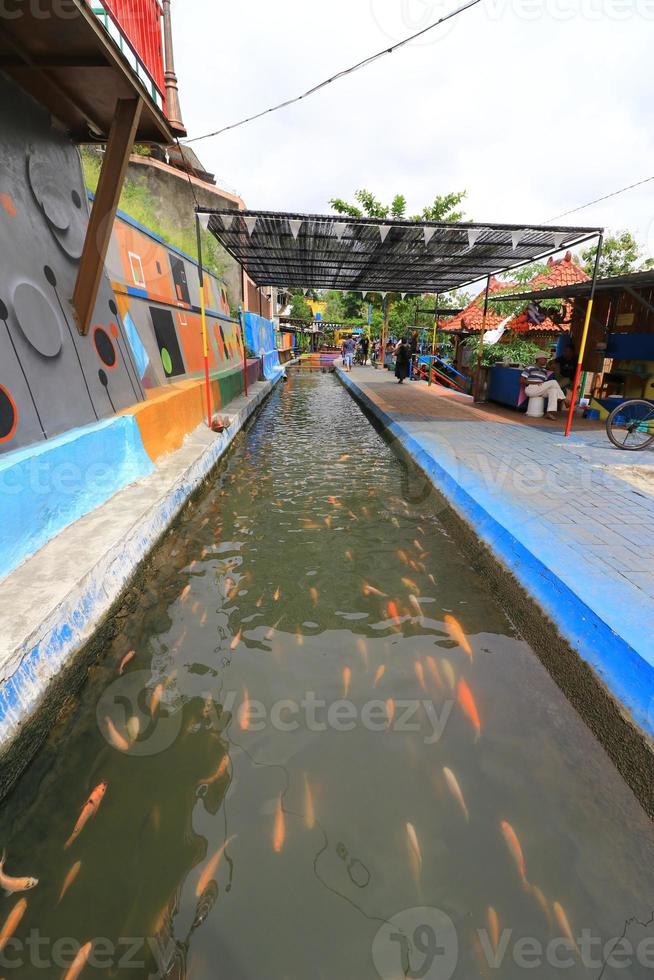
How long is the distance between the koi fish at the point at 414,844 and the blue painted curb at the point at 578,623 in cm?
132

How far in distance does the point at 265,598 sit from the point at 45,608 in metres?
1.71

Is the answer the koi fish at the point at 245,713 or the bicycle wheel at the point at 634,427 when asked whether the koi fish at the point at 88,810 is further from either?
the bicycle wheel at the point at 634,427

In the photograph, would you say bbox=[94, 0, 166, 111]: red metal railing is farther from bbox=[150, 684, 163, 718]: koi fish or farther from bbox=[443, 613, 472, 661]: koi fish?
bbox=[443, 613, 472, 661]: koi fish

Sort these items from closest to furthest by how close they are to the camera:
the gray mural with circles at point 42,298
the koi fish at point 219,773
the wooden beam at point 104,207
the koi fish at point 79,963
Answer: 1. the koi fish at point 79,963
2. the koi fish at point 219,773
3. the gray mural with circles at point 42,298
4. the wooden beam at point 104,207

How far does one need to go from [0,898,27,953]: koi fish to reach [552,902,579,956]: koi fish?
208cm

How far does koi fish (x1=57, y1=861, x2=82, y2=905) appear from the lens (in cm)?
190

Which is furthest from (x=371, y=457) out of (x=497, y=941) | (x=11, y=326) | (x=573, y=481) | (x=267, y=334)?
(x=267, y=334)

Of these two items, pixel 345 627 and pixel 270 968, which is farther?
pixel 345 627

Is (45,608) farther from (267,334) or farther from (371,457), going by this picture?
(267,334)

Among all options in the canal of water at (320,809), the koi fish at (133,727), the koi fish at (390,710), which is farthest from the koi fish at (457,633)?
the koi fish at (133,727)

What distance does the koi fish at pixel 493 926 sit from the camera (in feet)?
5.82

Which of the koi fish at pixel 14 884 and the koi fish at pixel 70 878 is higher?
the koi fish at pixel 14 884

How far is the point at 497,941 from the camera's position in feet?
5.83

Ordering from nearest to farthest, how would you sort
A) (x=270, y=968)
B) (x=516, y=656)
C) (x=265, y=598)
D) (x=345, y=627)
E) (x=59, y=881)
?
(x=270, y=968)
(x=59, y=881)
(x=516, y=656)
(x=345, y=627)
(x=265, y=598)
